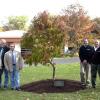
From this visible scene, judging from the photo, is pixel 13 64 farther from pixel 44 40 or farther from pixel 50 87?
pixel 50 87

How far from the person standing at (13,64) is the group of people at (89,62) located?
8.54ft

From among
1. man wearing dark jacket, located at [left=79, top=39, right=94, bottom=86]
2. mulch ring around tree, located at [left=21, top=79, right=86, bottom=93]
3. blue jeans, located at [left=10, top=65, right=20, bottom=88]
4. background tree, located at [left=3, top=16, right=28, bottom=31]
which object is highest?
background tree, located at [left=3, top=16, right=28, bottom=31]

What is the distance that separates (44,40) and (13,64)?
5.55 feet

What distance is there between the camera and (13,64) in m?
15.3

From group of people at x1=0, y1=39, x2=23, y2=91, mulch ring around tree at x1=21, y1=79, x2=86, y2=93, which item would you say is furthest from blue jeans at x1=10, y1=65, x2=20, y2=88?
mulch ring around tree at x1=21, y1=79, x2=86, y2=93

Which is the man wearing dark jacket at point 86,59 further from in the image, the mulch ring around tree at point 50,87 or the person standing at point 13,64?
the person standing at point 13,64

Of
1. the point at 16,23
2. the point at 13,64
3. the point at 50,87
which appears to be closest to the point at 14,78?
the point at 13,64

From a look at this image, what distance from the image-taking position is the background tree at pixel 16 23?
128 m

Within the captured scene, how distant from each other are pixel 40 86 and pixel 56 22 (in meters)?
2.80

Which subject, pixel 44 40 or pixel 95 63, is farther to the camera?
pixel 44 40

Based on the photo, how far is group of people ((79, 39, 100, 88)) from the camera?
15.2 m

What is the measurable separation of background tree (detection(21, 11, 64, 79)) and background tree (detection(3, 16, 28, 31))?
110411 mm

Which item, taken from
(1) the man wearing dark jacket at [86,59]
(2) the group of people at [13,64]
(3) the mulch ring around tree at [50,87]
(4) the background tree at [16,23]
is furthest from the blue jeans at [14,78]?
(4) the background tree at [16,23]

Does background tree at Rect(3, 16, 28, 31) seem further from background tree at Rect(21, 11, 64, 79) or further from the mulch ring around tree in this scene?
the mulch ring around tree
